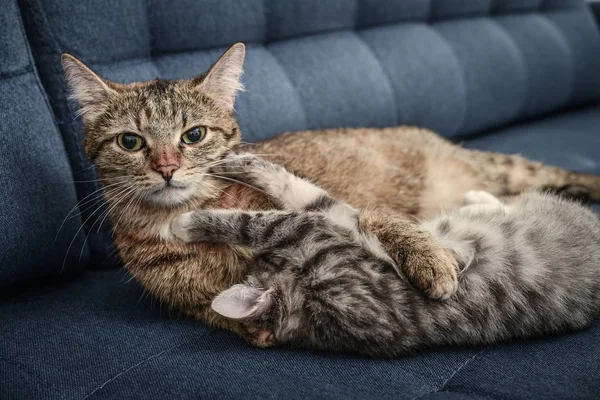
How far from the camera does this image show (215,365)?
1.16 metres

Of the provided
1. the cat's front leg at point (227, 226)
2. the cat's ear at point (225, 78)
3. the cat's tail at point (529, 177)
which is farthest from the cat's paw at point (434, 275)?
the cat's tail at point (529, 177)

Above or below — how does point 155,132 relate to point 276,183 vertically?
above

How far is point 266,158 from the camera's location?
5.29 ft

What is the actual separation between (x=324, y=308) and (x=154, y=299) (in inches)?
18.6

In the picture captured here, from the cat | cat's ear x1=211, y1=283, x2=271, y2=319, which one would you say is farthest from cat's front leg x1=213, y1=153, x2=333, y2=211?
cat's ear x1=211, y1=283, x2=271, y2=319

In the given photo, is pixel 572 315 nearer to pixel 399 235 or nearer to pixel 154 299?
pixel 399 235

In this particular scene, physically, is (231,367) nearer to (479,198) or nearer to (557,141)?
(479,198)

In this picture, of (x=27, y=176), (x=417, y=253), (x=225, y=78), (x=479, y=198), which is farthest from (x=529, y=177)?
(x=27, y=176)

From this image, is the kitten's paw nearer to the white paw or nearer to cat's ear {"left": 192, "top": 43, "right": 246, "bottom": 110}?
cat's ear {"left": 192, "top": 43, "right": 246, "bottom": 110}

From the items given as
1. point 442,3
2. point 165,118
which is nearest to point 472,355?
point 165,118

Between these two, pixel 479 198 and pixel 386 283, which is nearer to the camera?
pixel 386 283

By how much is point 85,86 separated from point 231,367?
75cm

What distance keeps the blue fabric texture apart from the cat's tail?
725 mm

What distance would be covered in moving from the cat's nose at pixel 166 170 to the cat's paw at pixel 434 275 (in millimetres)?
555
